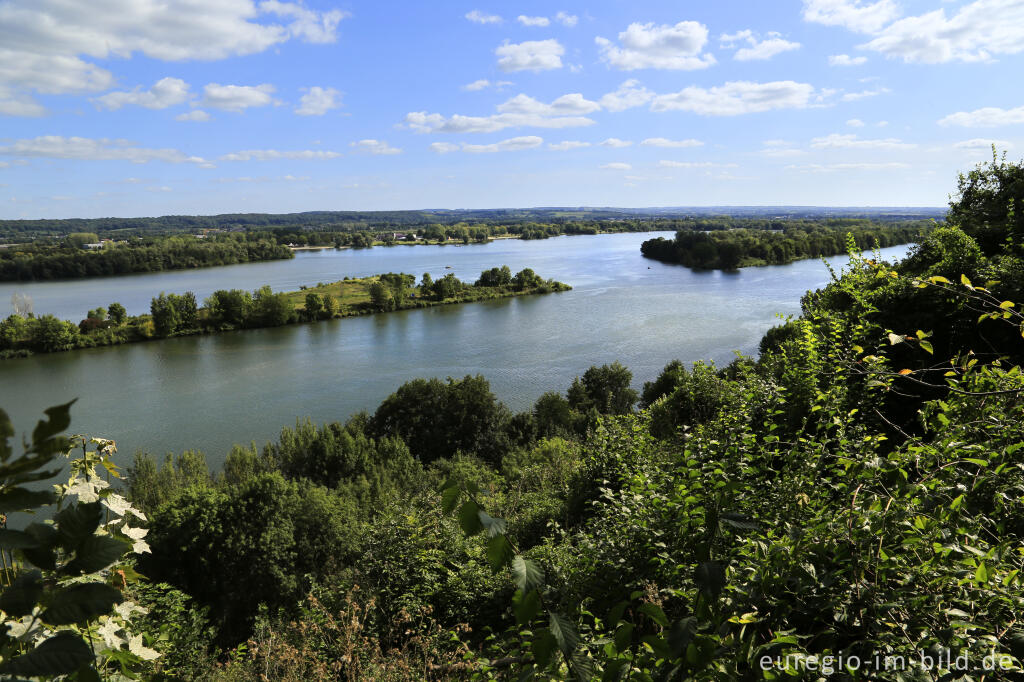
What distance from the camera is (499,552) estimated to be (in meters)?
0.87

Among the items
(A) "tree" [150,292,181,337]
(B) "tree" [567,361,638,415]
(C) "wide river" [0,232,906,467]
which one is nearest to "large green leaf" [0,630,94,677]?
(B) "tree" [567,361,638,415]

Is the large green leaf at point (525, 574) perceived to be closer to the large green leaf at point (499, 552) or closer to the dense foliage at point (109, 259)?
the large green leaf at point (499, 552)

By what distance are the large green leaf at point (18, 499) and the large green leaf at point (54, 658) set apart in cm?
18

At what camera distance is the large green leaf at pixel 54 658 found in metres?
0.67

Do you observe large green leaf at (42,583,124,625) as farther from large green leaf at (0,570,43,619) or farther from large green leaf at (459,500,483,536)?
large green leaf at (459,500,483,536)

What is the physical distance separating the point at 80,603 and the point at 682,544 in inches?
114

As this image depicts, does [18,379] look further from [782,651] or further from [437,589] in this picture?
[782,651]

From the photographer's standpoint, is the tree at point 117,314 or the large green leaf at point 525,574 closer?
the large green leaf at point 525,574

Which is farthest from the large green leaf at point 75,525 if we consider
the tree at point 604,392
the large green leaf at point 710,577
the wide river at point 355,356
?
the wide river at point 355,356

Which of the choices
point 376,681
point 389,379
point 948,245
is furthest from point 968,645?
point 389,379

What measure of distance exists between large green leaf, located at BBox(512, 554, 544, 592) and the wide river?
23678 millimetres

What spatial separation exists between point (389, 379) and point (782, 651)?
29144 mm

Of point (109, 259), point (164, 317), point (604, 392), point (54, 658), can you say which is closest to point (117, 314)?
point (164, 317)

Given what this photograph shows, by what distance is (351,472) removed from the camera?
1866 cm
